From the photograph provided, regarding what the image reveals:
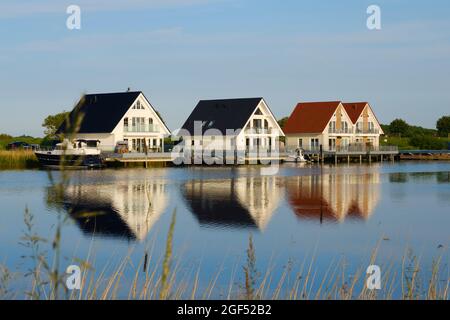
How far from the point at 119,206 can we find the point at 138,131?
124 feet

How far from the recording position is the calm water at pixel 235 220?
1653 cm

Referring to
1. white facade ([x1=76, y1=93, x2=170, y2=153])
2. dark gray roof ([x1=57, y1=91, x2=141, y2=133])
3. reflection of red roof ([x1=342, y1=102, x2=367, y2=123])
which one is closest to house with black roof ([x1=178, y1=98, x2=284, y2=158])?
white facade ([x1=76, y1=93, x2=170, y2=153])

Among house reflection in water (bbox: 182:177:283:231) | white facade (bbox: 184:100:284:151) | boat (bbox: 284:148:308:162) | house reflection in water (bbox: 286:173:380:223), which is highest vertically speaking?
white facade (bbox: 184:100:284:151)

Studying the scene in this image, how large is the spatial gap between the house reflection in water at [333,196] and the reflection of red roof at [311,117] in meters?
30.6

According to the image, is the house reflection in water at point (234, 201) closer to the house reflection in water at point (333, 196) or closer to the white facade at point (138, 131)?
the house reflection in water at point (333, 196)

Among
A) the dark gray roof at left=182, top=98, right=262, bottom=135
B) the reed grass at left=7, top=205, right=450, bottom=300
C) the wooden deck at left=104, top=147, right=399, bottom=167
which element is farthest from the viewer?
the dark gray roof at left=182, top=98, right=262, bottom=135

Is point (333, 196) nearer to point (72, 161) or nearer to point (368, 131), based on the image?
→ point (72, 161)

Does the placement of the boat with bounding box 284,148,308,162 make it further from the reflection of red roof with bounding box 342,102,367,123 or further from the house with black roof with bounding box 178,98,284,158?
the reflection of red roof with bounding box 342,102,367,123

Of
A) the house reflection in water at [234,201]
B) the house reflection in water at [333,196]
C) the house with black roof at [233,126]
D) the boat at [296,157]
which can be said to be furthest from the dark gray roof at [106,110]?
the house reflection in water at [333,196]

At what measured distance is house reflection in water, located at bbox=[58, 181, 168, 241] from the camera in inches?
812

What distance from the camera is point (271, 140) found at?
7150cm

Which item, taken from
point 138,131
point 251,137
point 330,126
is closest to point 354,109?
point 330,126

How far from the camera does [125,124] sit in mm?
64250
